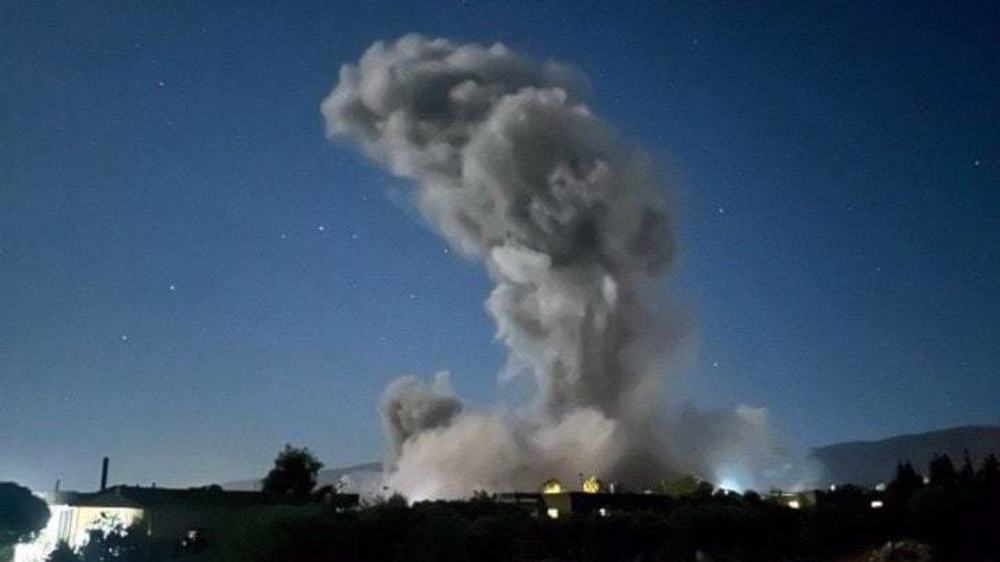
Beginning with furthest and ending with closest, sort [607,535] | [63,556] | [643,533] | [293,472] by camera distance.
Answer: [293,472] < [643,533] < [607,535] < [63,556]

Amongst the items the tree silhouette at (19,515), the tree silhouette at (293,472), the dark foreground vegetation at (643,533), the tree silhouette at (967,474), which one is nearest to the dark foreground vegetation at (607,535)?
the dark foreground vegetation at (643,533)

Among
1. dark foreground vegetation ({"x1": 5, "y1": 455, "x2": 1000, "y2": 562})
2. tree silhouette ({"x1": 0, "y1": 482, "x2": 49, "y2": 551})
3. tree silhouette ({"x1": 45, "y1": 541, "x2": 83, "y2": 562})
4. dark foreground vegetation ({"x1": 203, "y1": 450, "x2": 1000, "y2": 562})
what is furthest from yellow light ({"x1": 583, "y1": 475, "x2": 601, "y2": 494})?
tree silhouette ({"x1": 45, "y1": 541, "x2": 83, "y2": 562})

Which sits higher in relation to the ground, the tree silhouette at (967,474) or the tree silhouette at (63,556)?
the tree silhouette at (967,474)

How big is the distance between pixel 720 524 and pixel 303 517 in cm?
1541

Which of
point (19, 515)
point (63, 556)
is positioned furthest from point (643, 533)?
point (19, 515)

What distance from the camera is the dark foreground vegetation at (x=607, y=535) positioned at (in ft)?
98.1

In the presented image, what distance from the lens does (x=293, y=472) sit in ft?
268

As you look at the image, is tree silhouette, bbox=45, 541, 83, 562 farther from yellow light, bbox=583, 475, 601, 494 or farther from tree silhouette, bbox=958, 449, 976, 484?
yellow light, bbox=583, 475, 601, 494

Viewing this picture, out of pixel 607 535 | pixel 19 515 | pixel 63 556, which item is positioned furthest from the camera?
pixel 607 535

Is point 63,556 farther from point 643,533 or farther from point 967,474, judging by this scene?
point 967,474

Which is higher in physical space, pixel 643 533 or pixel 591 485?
pixel 591 485

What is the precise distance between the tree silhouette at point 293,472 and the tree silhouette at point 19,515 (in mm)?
48079

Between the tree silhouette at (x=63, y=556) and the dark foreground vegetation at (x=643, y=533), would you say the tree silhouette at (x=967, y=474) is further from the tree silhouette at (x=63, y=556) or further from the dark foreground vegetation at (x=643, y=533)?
the tree silhouette at (x=63, y=556)

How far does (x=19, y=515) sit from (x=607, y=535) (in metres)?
19.1
